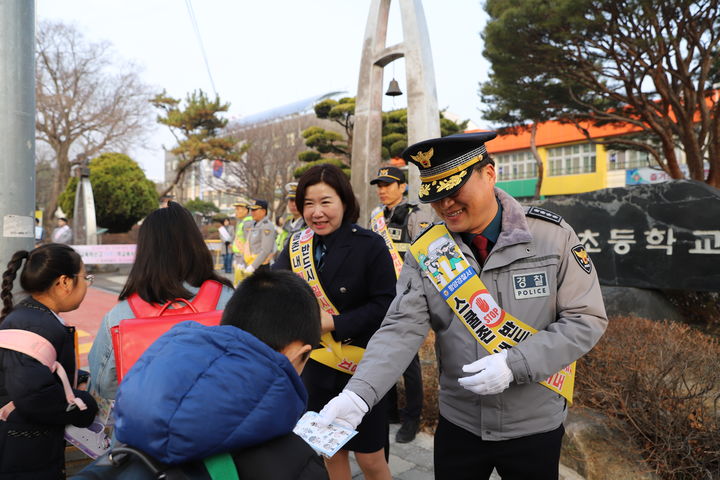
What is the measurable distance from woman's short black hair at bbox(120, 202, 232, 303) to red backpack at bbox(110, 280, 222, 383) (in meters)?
0.03

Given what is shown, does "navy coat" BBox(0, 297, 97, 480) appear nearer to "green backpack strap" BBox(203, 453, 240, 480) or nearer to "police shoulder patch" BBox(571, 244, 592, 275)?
"green backpack strap" BBox(203, 453, 240, 480)

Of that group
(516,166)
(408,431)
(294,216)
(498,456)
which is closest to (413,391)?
(408,431)

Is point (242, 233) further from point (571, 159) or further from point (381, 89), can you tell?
point (571, 159)

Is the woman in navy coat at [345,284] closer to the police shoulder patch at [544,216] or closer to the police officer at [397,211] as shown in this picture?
the police shoulder patch at [544,216]

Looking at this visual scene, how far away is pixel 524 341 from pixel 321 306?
4.06 ft

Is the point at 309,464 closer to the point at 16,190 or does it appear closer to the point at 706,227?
the point at 16,190

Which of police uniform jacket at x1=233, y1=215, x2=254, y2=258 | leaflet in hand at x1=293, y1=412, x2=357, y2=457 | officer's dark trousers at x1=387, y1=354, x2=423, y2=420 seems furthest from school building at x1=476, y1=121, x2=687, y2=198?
leaflet in hand at x1=293, y1=412, x2=357, y2=457

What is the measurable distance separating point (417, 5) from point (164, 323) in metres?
8.47

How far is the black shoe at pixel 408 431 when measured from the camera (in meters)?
3.89

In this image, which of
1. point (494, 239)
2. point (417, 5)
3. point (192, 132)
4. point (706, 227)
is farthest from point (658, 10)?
point (192, 132)

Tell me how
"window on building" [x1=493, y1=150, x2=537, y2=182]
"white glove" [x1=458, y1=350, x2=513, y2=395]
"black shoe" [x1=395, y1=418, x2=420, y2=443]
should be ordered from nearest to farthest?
"white glove" [x1=458, y1=350, x2=513, y2=395]
"black shoe" [x1=395, y1=418, x2=420, y2=443]
"window on building" [x1=493, y1=150, x2=537, y2=182]

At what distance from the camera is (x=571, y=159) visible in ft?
122

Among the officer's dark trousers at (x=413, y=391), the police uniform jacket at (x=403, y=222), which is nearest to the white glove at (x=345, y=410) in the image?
the officer's dark trousers at (x=413, y=391)

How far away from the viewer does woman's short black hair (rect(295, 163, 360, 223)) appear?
2715mm
